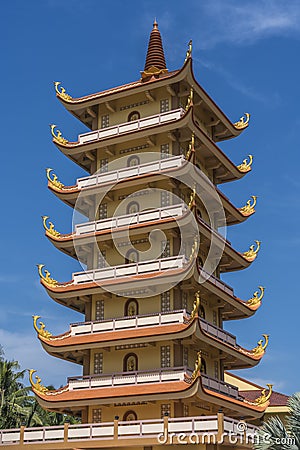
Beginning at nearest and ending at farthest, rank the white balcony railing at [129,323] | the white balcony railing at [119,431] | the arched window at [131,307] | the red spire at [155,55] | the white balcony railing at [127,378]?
the white balcony railing at [119,431] → the white balcony railing at [127,378] → the white balcony railing at [129,323] → the arched window at [131,307] → the red spire at [155,55]

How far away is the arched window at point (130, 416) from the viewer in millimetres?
30886

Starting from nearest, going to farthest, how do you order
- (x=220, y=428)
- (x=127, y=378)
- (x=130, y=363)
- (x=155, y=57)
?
(x=220, y=428) < (x=127, y=378) < (x=130, y=363) < (x=155, y=57)

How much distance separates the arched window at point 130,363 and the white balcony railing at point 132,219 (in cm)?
621

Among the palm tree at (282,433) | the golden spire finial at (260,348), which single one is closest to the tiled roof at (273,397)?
the golden spire finial at (260,348)

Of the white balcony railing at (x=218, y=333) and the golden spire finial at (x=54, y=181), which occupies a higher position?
the golden spire finial at (x=54, y=181)

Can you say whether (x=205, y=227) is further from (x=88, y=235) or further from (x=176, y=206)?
(x=88, y=235)

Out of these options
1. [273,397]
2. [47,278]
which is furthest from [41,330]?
[273,397]

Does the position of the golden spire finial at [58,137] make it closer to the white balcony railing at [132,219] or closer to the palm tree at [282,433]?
the white balcony railing at [132,219]

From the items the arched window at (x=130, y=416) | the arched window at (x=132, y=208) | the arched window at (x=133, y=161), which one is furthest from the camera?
the arched window at (x=133, y=161)

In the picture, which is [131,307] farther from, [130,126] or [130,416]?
[130,126]

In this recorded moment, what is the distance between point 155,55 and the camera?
1529 inches

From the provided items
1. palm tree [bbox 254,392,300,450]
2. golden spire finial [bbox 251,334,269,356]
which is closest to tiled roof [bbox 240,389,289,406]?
golden spire finial [bbox 251,334,269,356]

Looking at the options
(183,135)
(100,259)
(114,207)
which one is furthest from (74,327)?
(183,135)

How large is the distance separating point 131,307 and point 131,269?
1842mm
